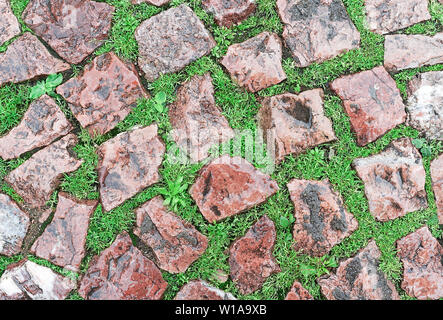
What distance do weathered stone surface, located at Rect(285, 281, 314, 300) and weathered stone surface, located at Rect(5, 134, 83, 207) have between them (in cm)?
159

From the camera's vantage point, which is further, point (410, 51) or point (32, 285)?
point (410, 51)

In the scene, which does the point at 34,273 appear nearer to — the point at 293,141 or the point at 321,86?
the point at 293,141

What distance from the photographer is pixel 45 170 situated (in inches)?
113

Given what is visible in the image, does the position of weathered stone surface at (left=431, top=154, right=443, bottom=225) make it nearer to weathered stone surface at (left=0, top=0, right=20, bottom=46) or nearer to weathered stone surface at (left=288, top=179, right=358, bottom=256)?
weathered stone surface at (left=288, top=179, right=358, bottom=256)

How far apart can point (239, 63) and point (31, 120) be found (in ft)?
4.58

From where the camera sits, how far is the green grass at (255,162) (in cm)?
288

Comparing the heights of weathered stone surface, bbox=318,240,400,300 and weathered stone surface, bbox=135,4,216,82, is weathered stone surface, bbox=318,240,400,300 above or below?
below

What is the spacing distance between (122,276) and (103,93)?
1.17 metres

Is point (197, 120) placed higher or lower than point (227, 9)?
lower

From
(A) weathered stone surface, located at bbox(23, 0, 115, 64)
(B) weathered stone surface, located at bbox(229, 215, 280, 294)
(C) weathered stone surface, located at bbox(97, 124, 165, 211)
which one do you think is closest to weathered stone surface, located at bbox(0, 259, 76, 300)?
(C) weathered stone surface, located at bbox(97, 124, 165, 211)

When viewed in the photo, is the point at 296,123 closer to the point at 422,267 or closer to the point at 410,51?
the point at 410,51

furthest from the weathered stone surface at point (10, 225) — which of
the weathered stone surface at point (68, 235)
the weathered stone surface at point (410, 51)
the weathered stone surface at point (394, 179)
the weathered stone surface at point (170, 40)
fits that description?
the weathered stone surface at point (410, 51)

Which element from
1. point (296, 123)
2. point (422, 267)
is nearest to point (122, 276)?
point (296, 123)

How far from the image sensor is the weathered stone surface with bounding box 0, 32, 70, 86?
2904 millimetres
